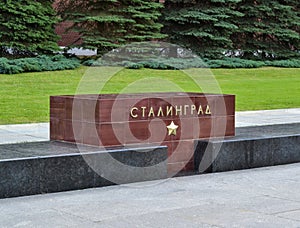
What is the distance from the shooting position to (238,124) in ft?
48.8

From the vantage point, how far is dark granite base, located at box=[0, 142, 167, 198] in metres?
7.97

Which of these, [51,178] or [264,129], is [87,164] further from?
[264,129]

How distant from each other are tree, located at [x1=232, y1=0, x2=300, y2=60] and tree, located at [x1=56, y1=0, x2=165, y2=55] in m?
5.80

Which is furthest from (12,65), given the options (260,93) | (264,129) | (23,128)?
(264,129)

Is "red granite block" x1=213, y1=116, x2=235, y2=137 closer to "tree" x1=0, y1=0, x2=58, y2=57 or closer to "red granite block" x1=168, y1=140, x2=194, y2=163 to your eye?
"red granite block" x1=168, y1=140, x2=194, y2=163

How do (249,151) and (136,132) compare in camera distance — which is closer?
(136,132)

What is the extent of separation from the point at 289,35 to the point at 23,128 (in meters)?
21.7

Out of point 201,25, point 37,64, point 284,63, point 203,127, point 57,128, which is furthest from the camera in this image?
point 284,63

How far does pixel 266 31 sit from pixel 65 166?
2607 cm

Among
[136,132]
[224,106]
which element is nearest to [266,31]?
[224,106]

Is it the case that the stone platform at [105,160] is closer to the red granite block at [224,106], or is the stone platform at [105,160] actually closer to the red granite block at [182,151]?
the red granite block at [182,151]

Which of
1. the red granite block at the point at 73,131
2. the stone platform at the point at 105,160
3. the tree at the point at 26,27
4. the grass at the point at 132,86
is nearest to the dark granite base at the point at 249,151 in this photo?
the stone platform at the point at 105,160

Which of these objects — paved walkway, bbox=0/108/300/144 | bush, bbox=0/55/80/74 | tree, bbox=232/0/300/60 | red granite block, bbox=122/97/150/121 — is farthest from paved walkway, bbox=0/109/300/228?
tree, bbox=232/0/300/60

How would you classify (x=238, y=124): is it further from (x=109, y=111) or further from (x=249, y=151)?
(x=109, y=111)
